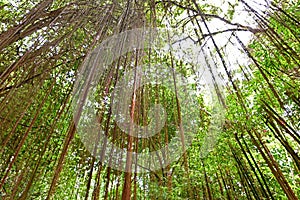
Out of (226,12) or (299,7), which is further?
(226,12)

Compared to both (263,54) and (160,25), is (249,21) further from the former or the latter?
(263,54)

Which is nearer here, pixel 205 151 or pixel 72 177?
pixel 205 151

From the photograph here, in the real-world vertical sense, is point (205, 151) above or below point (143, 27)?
below

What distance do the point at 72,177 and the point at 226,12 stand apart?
5.79 ft

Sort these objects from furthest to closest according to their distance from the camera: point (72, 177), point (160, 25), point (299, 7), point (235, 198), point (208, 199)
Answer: point (160, 25)
point (72, 177)
point (235, 198)
point (208, 199)
point (299, 7)

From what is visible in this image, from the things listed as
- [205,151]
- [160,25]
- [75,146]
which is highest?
[160,25]

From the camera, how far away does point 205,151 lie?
1514mm

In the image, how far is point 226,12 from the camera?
2342 millimetres

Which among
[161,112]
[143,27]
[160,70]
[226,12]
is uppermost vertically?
[226,12]

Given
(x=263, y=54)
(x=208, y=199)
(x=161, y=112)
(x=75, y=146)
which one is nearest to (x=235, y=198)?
(x=208, y=199)

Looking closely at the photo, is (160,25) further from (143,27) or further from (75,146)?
(75,146)

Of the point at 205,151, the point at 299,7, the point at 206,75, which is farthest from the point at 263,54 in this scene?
the point at 206,75

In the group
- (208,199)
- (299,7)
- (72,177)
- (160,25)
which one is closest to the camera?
(299,7)

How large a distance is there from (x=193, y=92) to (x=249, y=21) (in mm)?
699
